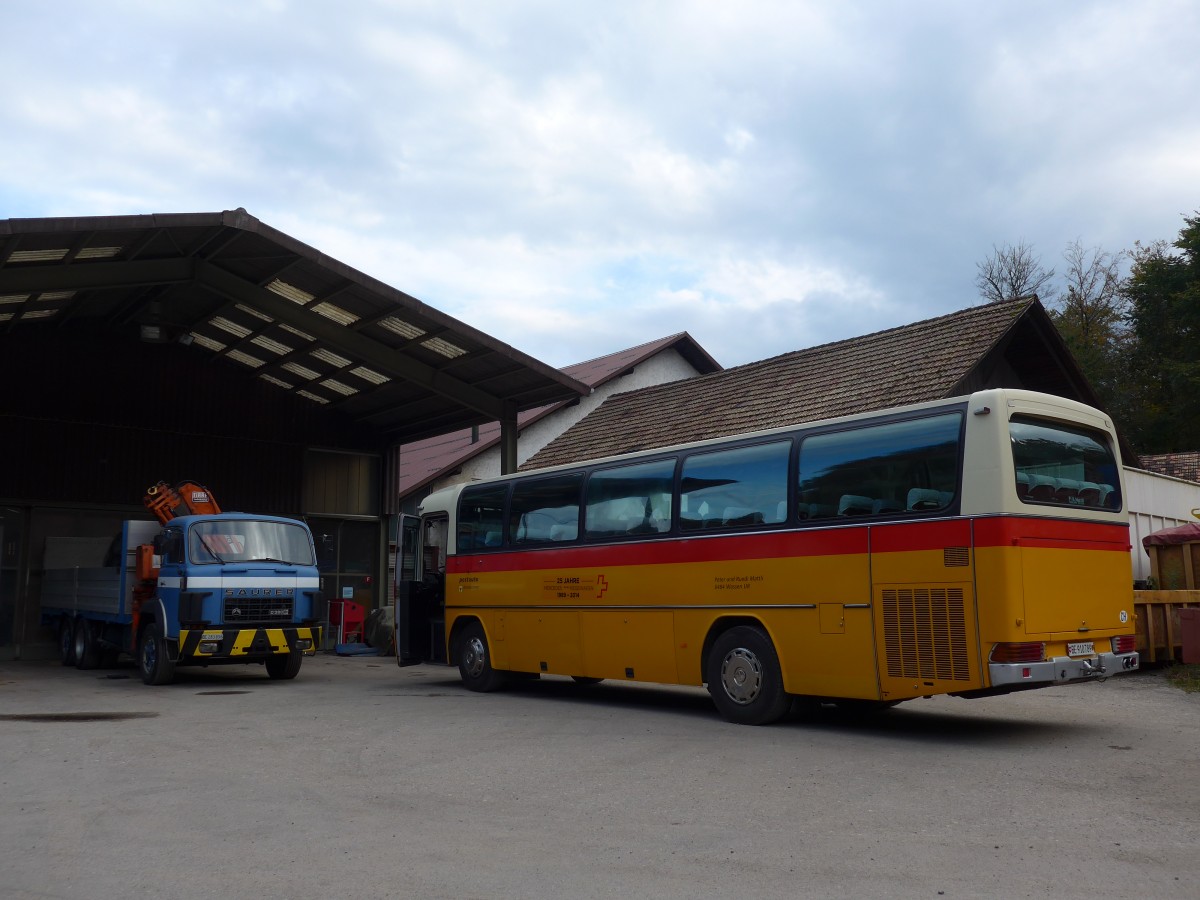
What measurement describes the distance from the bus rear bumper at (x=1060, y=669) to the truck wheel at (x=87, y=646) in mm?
15824

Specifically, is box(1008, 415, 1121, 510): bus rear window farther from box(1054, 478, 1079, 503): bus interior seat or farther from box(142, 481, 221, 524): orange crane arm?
box(142, 481, 221, 524): orange crane arm

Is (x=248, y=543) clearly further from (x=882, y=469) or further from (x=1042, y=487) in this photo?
(x=1042, y=487)

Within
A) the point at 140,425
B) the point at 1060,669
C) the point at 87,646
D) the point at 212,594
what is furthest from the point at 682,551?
the point at 140,425

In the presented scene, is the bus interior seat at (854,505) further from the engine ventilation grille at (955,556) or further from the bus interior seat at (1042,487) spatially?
the bus interior seat at (1042,487)

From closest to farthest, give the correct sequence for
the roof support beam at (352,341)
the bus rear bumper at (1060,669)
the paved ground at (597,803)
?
the paved ground at (597,803)
the bus rear bumper at (1060,669)
the roof support beam at (352,341)

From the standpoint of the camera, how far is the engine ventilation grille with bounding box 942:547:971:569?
31.5 feet

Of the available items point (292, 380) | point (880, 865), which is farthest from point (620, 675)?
point (292, 380)

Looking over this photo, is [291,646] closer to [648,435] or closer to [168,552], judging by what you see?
[168,552]

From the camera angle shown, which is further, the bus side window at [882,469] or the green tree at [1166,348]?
the green tree at [1166,348]

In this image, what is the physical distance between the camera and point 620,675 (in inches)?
519

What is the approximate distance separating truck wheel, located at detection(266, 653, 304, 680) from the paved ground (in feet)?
14.3

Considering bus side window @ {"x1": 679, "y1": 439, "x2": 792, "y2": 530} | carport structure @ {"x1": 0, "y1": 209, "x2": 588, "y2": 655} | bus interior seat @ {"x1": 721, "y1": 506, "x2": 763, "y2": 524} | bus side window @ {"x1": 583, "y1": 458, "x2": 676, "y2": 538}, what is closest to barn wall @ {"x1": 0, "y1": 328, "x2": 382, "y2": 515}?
carport structure @ {"x1": 0, "y1": 209, "x2": 588, "y2": 655}

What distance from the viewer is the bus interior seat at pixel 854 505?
410 inches

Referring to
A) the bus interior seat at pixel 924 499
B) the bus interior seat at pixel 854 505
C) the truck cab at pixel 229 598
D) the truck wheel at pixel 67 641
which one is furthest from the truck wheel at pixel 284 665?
the bus interior seat at pixel 924 499
